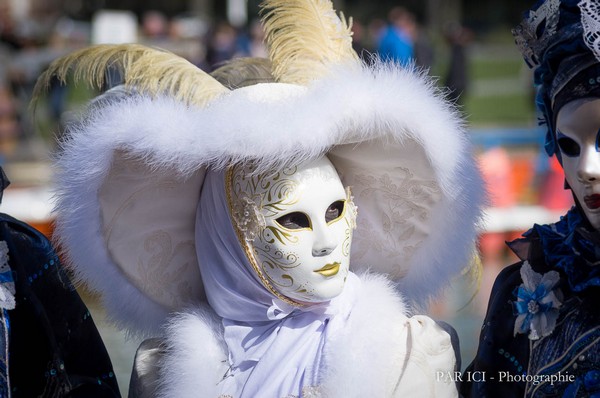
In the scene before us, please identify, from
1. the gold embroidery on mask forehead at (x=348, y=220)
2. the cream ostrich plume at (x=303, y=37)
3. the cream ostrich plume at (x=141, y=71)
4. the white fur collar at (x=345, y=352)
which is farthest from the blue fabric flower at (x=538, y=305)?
the cream ostrich plume at (x=141, y=71)

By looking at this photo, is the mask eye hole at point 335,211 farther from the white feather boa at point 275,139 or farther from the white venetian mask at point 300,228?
the white feather boa at point 275,139

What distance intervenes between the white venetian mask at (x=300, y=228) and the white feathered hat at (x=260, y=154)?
0.07 meters

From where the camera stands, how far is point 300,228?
2.51 metres

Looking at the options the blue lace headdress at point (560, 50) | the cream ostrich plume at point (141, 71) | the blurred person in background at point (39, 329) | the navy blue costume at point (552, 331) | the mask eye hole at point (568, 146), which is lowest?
the blurred person in background at point (39, 329)

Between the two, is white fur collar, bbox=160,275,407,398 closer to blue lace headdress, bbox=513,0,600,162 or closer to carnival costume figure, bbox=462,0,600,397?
carnival costume figure, bbox=462,0,600,397

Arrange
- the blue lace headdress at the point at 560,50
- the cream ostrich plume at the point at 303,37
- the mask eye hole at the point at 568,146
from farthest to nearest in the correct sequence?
the cream ostrich plume at the point at 303,37 < the mask eye hole at the point at 568,146 < the blue lace headdress at the point at 560,50

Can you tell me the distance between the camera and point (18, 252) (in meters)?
2.59

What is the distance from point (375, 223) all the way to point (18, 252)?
953mm

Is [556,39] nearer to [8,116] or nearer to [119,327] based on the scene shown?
[119,327]

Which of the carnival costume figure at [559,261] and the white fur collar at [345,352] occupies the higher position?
the carnival costume figure at [559,261]

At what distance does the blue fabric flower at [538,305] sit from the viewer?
7.76 ft

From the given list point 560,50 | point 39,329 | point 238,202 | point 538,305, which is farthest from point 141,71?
point 538,305

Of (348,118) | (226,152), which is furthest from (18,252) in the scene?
(348,118)

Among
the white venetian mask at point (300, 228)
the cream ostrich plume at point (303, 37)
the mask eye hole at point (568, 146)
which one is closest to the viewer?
the mask eye hole at point (568, 146)
